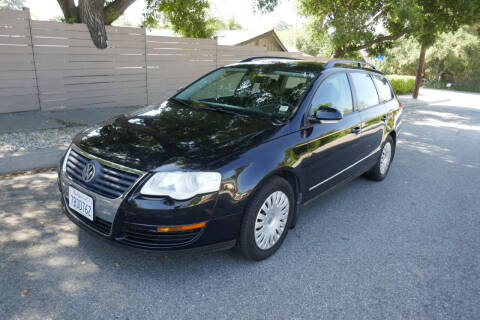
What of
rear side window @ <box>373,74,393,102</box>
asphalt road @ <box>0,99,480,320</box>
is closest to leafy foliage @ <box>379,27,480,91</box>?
rear side window @ <box>373,74,393,102</box>

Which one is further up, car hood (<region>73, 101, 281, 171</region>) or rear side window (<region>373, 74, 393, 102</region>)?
rear side window (<region>373, 74, 393, 102</region>)

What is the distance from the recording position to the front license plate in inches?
112

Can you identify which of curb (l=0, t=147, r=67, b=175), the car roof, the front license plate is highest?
the car roof

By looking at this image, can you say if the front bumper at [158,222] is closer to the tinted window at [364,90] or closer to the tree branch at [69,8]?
the tinted window at [364,90]

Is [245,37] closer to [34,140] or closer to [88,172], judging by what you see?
[34,140]

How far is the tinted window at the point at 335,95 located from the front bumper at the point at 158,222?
1587 mm

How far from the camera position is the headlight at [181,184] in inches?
103

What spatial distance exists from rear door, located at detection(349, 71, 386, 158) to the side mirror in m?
1.07

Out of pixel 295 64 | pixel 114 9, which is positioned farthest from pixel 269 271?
pixel 114 9

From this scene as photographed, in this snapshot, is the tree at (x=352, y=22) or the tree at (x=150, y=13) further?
the tree at (x=352, y=22)

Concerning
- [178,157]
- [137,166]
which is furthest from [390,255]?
[137,166]

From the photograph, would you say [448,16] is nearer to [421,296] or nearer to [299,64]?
[299,64]

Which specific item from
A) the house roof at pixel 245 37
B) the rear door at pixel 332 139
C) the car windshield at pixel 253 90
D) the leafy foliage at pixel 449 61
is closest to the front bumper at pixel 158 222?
the rear door at pixel 332 139

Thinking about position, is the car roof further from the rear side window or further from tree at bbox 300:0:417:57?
tree at bbox 300:0:417:57
